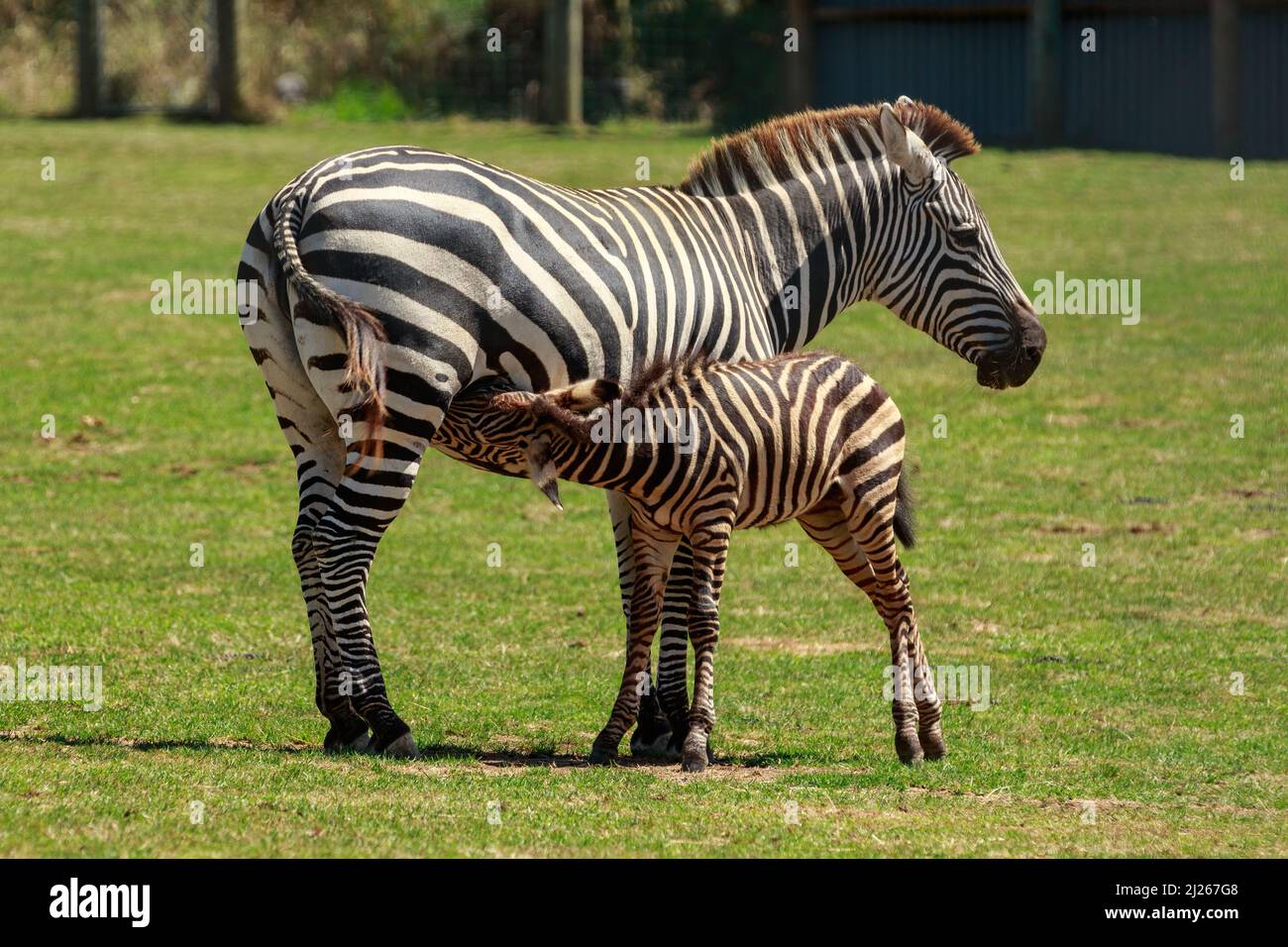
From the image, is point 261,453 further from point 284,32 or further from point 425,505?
point 284,32

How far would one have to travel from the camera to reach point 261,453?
1628 centimetres

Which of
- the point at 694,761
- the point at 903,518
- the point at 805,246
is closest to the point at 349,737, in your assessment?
the point at 694,761

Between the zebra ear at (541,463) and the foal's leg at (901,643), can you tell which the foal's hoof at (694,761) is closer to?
the foal's leg at (901,643)

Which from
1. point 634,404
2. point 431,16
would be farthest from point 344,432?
point 431,16

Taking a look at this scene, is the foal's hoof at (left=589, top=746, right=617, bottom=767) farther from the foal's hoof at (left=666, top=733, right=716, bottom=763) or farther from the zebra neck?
the zebra neck

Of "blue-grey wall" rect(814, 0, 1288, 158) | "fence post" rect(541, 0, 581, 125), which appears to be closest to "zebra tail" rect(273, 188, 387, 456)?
"fence post" rect(541, 0, 581, 125)

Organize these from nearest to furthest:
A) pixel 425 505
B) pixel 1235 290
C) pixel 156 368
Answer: pixel 425 505, pixel 156 368, pixel 1235 290

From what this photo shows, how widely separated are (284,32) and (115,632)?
2110 centimetres

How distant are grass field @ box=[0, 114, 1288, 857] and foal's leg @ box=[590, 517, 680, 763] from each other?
326mm

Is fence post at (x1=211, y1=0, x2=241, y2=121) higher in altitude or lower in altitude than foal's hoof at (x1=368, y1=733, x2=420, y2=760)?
higher

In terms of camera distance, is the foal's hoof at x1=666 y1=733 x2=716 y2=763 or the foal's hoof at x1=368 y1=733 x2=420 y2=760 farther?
the foal's hoof at x1=666 y1=733 x2=716 y2=763

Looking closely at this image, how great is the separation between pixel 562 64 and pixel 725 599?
1551 cm

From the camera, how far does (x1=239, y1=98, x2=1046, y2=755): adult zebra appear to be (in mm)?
8320
